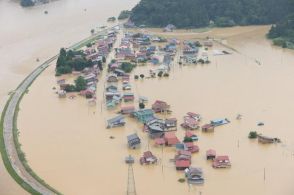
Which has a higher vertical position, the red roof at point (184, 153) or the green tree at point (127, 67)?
the green tree at point (127, 67)

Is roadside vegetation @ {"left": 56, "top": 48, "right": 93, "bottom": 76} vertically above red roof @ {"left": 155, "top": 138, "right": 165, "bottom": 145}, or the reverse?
roadside vegetation @ {"left": 56, "top": 48, "right": 93, "bottom": 76}

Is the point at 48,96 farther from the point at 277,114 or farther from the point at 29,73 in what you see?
the point at 277,114

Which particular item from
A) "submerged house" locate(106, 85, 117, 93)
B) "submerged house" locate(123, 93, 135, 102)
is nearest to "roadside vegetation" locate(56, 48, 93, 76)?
"submerged house" locate(106, 85, 117, 93)

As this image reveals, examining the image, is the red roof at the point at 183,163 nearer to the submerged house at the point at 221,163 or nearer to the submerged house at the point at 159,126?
the submerged house at the point at 221,163

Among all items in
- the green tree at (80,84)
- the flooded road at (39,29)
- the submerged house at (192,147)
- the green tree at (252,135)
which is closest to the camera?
the submerged house at (192,147)

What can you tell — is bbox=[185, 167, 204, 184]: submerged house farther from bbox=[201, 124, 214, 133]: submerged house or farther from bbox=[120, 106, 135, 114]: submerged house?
bbox=[120, 106, 135, 114]: submerged house

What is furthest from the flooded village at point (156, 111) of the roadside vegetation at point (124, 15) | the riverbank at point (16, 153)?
the roadside vegetation at point (124, 15)
